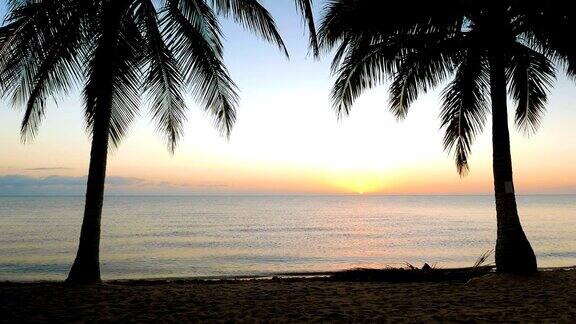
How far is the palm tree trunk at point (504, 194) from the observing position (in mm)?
11008

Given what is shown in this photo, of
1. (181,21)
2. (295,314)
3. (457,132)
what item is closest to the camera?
(295,314)

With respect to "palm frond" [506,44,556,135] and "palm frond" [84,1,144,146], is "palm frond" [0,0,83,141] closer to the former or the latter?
"palm frond" [84,1,144,146]

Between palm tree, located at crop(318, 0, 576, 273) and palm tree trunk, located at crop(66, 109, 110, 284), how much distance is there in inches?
220

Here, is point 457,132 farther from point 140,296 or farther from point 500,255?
point 140,296

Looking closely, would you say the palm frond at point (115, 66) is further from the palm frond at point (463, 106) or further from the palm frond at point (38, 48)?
the palm frond at point (463, 106)

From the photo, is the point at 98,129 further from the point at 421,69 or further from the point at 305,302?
the point at 421,69

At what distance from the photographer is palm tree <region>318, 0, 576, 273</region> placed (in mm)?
10836

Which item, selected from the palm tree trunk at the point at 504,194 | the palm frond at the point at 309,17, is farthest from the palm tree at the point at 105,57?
the palm tree trunk at the point at 504,194

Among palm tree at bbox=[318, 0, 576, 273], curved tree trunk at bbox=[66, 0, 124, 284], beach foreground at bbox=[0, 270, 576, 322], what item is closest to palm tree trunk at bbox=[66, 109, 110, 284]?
curved tree trunk at bbox=[66, 0, 124, 284]

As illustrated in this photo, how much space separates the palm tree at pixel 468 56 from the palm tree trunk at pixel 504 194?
0.8 inches

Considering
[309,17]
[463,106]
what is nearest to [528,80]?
[463,106]

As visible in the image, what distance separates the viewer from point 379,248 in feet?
115

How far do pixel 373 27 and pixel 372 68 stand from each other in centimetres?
119

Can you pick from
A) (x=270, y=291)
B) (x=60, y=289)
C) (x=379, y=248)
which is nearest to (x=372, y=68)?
(x=270, y=291)
